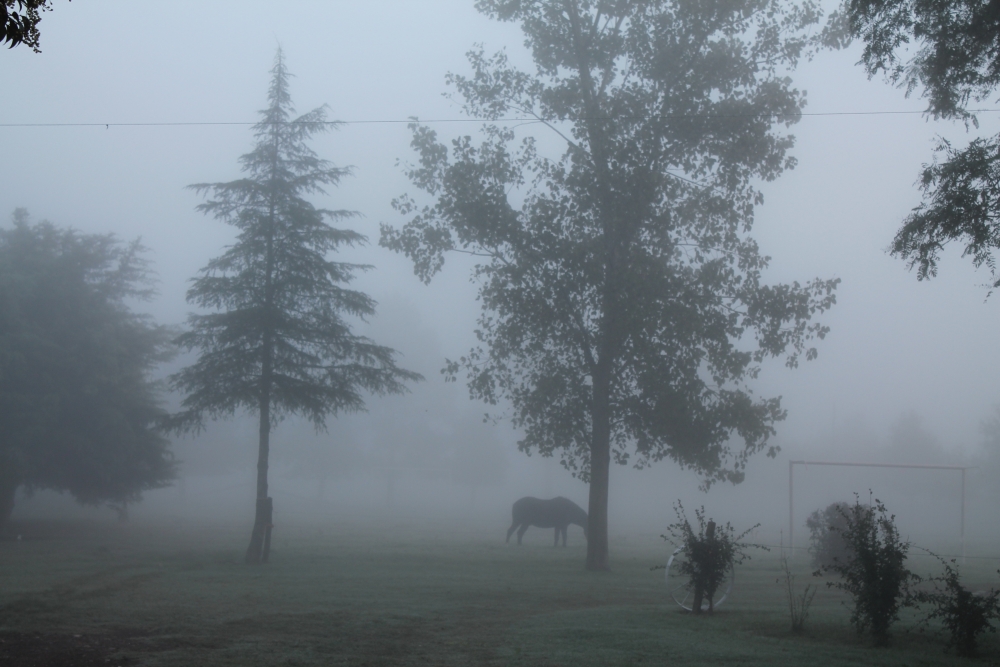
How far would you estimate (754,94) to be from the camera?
21688mm

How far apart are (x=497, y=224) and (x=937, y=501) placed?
177 ft

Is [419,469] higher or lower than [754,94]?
lower

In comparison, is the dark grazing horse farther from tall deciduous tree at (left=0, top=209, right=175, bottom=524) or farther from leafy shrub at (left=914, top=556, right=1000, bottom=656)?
leafy shrub at (left=914, top=556, right=1000, bottom=656)

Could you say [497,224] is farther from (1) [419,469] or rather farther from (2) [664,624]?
(1) [419,469]

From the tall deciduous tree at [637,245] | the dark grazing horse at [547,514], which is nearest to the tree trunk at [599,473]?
the tall deciduous tree at [637,245]

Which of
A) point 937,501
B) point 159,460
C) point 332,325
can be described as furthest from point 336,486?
point 332,325

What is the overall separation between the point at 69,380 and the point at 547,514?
17026 millimetres

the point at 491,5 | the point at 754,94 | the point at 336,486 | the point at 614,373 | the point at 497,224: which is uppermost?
the point at 491,5

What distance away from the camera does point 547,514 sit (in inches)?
1253

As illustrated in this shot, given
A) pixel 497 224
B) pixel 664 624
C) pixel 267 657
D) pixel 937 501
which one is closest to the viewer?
pixel 267 657

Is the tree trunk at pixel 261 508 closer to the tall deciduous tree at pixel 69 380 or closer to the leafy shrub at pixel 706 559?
the tall deciduous tree at pixel 69 380

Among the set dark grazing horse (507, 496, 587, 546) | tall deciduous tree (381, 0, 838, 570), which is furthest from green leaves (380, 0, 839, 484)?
dark grazing horse (507, 496, 587, 546)

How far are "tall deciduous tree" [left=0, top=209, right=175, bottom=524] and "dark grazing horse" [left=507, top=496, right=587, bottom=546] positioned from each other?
13.1 meters

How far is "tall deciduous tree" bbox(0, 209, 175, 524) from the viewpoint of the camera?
2845 centimetres
